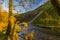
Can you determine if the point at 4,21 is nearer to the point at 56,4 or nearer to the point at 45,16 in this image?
the point at 45,16

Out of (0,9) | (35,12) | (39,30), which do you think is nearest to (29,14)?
(35,12)

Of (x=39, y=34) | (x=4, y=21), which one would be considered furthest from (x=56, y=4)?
(x=4, y=21)

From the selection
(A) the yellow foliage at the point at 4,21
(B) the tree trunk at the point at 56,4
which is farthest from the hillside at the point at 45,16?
(A) the yellow foliage at the point at 4,21

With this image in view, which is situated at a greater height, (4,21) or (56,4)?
(56,4)

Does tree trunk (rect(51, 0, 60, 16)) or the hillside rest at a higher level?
tree trunk (rect(51, 0, 60, 16))

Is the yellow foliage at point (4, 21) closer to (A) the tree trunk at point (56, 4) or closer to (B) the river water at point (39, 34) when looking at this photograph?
(B) the river water at point (39, 34)

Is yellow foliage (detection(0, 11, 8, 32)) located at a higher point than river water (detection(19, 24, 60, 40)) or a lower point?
higher

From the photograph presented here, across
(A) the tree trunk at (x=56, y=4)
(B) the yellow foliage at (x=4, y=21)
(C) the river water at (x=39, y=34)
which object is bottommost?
(C) the river water at (x=39, y=34)

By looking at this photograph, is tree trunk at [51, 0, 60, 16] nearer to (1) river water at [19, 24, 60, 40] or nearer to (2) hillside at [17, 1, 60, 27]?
(2) hillside at [17, 1, 60, 27]

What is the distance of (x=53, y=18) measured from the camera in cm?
259

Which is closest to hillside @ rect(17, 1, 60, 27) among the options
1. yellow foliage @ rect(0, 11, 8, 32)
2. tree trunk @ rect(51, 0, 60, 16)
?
tree trunk @ rect(51, 0, 60, 16)

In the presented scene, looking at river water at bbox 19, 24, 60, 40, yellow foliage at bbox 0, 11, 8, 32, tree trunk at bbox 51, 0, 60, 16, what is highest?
tree trunk at bbox 51, 0, 60, 16

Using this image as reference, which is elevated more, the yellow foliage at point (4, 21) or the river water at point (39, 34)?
the yellow foliage at point (4, 21)

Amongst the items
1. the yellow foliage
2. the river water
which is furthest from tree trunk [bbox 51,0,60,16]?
the yellow foliage
